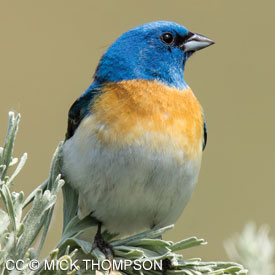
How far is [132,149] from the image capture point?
2072 mm

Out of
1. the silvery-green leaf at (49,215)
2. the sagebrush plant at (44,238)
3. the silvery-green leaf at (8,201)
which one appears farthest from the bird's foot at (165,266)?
the silvery-green leaf at (8,201)

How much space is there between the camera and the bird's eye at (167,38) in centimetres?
288

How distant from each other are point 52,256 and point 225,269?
385 millimetres

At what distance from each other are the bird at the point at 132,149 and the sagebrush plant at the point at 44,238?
66 centimetres

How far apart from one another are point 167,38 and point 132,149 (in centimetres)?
105

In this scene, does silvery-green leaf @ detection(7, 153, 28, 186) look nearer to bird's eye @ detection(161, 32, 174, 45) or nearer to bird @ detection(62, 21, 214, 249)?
bird @ detection(62, 21, 214, 249)

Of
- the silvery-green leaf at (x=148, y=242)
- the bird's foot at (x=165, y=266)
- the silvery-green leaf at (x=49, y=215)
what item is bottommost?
the bird's foot at (x=165, y=266)

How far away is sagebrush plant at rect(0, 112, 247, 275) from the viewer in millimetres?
960

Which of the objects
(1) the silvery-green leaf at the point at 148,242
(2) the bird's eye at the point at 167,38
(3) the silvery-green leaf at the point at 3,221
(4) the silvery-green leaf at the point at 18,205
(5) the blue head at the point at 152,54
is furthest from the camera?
(2) the bird's eye at the point at 167,38

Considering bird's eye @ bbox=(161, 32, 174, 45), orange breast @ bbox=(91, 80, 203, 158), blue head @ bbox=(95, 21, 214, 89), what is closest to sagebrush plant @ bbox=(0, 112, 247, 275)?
orange breast @ bbox=(91, 80, 203, 158)

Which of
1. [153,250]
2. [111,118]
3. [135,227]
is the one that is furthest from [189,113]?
[153,250]

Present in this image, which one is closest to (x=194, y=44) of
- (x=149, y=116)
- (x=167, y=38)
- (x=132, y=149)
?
(x=167, y=38)

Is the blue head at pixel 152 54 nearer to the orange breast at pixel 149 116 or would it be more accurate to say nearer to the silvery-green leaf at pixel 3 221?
the orange breast at pixel 149 116

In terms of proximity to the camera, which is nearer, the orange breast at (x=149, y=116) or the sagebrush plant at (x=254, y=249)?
the sagebrush plant at (x=254, y=249)
